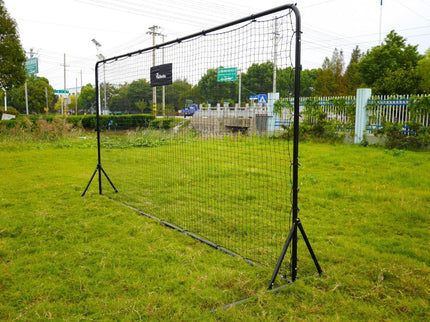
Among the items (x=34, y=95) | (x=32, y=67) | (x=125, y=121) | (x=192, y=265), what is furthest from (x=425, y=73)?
(x=34, y=95)

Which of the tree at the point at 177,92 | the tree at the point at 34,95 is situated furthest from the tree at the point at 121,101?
the tree at the point at 34,95

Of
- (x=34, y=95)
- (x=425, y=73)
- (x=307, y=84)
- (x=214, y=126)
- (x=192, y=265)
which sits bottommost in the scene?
(x=192, y=265)

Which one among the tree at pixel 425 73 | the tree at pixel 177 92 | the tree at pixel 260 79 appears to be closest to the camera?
the tree at pixel 260 79

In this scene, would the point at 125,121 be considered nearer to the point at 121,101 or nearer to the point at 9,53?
the point at 121,101

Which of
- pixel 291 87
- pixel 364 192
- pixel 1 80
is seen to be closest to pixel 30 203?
pixel 291 87

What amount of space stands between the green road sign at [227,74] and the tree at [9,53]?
17.7 m

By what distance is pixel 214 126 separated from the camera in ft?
14.5

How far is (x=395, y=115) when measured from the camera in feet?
38.8

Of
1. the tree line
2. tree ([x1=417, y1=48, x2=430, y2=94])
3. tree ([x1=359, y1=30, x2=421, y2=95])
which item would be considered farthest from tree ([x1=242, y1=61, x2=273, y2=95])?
tree ([x1=359, y1=30, x2=421, y2=95])

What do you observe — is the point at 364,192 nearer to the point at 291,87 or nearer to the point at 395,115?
the point at 291,87

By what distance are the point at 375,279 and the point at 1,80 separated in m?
20.2

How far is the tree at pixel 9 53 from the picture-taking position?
57.1 ft

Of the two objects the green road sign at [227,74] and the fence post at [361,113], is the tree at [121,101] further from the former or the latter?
the fence post at [361,113]

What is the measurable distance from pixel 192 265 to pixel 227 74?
2.18 m
